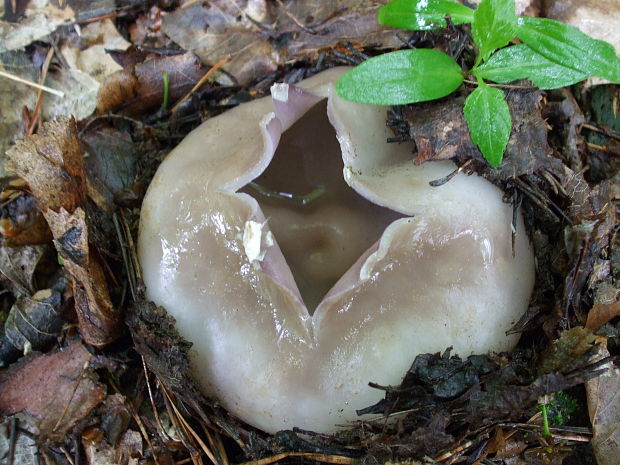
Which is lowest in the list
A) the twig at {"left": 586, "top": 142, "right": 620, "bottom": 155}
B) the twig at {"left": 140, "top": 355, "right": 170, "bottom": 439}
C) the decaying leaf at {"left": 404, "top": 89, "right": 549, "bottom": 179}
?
the twig at {"left": 140, "top": 355, "right": 170, "bottom": 439}

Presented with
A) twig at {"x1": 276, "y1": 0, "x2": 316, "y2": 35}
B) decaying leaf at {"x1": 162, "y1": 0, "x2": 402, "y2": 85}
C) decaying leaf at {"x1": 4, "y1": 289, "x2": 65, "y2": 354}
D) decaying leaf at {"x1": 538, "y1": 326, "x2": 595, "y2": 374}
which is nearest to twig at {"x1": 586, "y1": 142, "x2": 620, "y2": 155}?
decaying leaf at {"x1": 538, "y1": 326, "x2": 595, "y2": 374}

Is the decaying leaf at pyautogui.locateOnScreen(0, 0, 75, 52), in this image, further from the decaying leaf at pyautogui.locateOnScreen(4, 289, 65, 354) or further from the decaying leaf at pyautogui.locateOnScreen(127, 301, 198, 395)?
the decaying leaf at pyautogui.locateOnScreen(127, 301, 198, 395)

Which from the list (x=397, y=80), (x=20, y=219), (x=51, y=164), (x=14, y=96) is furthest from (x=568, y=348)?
(x=14, y=96)

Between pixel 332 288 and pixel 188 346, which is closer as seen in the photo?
pixel 332 288

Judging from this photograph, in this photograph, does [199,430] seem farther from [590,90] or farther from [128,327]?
[590,90]

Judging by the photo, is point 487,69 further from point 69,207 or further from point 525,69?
Answer: point 69,207

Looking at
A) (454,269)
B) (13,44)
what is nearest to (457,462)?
(454,269)
